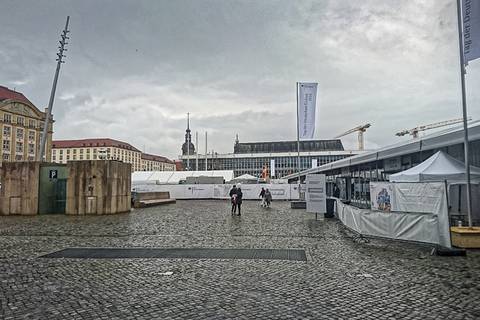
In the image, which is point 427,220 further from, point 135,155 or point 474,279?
point 135,155

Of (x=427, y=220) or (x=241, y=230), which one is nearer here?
(x=427, y=220)

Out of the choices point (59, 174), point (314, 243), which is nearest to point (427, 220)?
point (314, 243)

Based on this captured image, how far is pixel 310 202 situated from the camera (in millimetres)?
18391

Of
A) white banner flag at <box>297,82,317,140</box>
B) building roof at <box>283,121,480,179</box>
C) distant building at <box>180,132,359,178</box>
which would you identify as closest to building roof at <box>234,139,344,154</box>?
distant building at <box>180,132,359,178</box>

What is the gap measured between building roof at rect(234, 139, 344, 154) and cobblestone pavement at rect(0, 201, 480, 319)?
116 metres

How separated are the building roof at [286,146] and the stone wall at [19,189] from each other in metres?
106

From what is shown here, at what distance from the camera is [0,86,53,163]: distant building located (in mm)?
89312

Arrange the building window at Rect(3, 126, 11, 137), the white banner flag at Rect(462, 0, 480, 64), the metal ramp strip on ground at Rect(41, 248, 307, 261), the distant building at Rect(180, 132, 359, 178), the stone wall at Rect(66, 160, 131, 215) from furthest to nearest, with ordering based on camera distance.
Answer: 1. the distant building at Rect(180, 132, 359, 178)
2. the building window at Rect(3, 126, 11, 137)
3. the stone wall at Rect(66, 160, 131, 215)
4. the white banner flag at Rect(462, 0, 480, 64)
5. the metal ramp strip on ground at Rect(41, 248, 307, 261)

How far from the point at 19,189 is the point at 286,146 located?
113m

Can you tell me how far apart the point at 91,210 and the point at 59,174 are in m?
3.35

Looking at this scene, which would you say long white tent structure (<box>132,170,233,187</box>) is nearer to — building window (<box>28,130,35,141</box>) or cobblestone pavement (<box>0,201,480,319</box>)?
cobblestone pavement (<box>0,201,480,319</box>)

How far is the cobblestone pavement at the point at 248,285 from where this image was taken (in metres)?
5.27

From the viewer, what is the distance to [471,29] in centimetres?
1116

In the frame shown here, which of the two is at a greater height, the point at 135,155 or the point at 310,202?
the point at 135,155
